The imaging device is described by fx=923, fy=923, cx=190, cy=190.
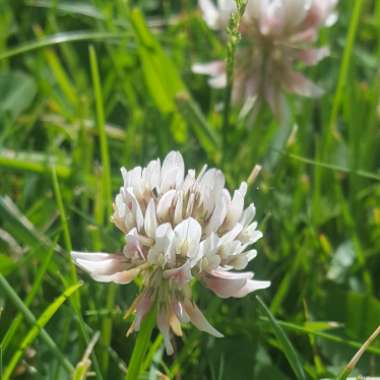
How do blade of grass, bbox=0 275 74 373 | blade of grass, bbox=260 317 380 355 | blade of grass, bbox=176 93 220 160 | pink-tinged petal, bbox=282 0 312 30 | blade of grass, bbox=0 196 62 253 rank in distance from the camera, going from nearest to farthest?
blade of grass, bbox=0 275 74 373, blade of grass, bbox=260 317 380 355, blade of grass, bbox=0 196 62 253, pink-tinged petal, bbox=282 0 312 30, blade of grass, bbox=176 93 220 160

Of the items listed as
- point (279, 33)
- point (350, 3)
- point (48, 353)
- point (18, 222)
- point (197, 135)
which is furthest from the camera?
point (350, 3)

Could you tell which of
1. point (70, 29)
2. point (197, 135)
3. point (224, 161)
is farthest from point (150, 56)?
point (70, 29)

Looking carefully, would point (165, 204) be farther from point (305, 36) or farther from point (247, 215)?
point (305, 36)

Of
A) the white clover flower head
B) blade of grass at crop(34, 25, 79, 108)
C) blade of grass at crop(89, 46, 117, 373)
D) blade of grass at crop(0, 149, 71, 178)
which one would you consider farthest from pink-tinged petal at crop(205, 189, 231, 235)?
blade of grass at crop(34, 25, 79, 108)

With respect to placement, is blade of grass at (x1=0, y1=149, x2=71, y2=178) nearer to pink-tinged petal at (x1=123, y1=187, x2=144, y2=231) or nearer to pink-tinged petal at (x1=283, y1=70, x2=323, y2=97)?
pink-tinged petal at (x1=283, y1=70, x2=323, y2=97)

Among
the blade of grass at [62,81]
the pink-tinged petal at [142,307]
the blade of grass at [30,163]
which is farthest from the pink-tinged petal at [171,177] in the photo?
the blade of grass at [62,81]

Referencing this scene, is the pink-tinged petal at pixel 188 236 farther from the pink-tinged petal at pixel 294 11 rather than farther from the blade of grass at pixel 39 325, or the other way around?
the pink-tinged petal at pixel 294 11

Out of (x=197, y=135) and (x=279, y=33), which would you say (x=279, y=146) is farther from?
(x=279, y=33)
